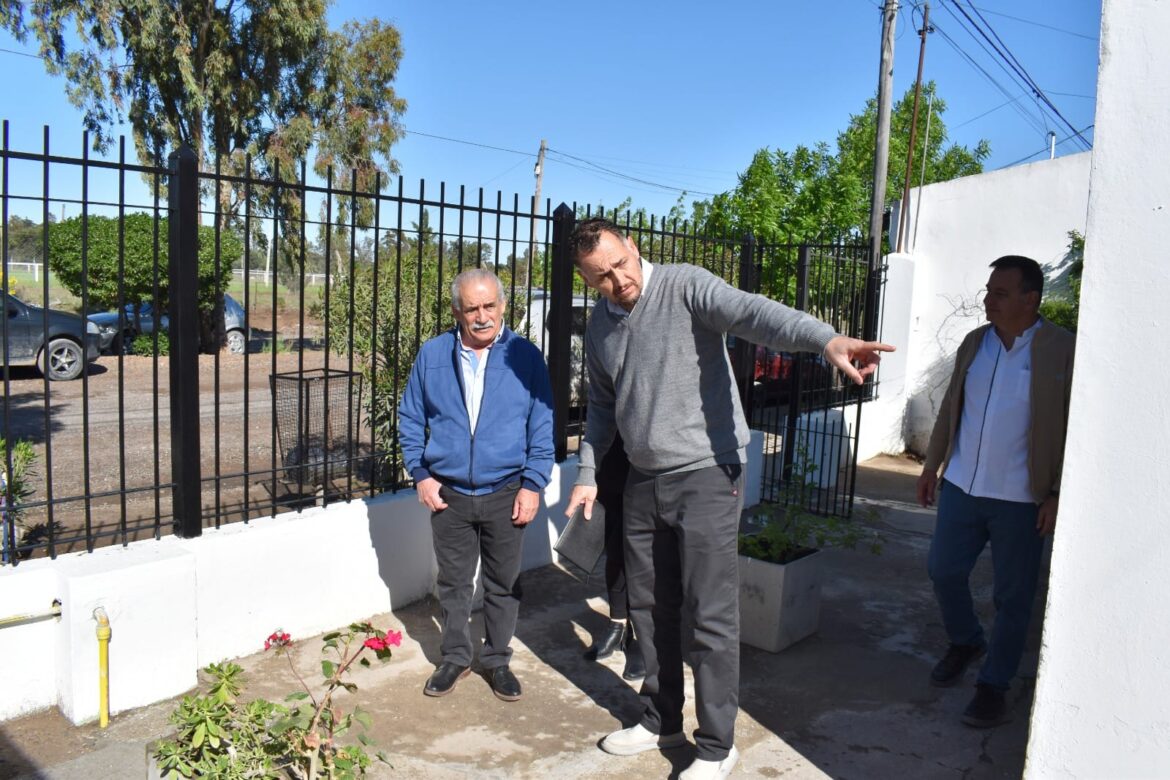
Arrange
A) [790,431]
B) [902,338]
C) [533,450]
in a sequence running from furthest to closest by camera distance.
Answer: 1. [902,338]
2. [790,431]
3. [533,450]

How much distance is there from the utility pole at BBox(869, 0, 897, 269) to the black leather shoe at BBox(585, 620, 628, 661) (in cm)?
784

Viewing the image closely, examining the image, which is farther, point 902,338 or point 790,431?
point 902,338

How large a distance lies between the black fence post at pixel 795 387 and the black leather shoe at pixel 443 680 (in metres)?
3.65

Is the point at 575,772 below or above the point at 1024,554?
below

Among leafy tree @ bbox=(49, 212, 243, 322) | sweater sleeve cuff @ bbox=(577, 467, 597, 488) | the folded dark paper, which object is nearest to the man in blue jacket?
the folded dark paper

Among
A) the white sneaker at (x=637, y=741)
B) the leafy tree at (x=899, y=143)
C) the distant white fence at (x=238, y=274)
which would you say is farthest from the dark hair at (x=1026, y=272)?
the distant white fence at (x=238, y=274)

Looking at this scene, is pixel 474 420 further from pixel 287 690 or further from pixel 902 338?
pixel 902 338

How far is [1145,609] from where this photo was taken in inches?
86.1

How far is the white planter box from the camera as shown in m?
4.31

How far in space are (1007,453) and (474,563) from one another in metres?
2.22

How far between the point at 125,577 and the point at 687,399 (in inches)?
87.9

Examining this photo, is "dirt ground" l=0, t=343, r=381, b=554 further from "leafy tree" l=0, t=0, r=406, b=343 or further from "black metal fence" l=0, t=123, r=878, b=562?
"leafy tree" l=0, t=0, r=406, b=343

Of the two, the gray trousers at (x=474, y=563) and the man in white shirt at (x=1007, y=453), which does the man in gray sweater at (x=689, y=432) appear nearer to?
the gray trousers at (x=474, y=563)

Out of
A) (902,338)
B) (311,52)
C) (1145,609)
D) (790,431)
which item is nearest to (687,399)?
(1145,609)
